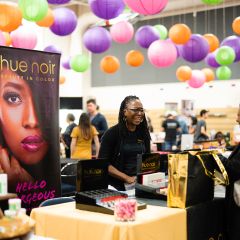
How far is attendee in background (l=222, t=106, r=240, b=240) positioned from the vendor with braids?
90 cm

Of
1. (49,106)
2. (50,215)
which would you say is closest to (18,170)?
(49,106)

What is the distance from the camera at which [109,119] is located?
54.4ft

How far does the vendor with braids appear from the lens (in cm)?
368

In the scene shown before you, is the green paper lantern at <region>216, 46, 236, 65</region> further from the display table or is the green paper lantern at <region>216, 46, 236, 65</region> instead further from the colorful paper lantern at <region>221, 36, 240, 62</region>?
the display table

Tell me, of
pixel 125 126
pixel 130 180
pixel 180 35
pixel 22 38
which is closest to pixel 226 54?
pixel 180 35

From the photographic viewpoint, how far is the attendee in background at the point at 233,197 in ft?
9.36

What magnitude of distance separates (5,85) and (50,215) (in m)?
1.16

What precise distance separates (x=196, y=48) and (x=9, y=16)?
3570mm

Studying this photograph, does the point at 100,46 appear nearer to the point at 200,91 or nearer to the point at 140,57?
the point at 140,57

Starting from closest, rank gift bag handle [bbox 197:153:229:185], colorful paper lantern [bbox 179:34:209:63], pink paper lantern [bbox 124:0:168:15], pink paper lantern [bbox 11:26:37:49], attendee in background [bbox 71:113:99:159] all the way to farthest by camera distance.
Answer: gift bag handle [bbox 197:153:229:185]
pink paper lantern [bbox 124:0:168:15]
attendee in background [bbox 71:113:99:159]
pink paper lantern [bbox 11:26:37:49]
colorful paper lantern [bbox 179:34:209:63]

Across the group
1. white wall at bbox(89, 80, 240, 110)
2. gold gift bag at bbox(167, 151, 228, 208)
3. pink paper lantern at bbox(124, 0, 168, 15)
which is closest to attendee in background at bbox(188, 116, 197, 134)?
white wall at bbox(89, 80, 240, 110)

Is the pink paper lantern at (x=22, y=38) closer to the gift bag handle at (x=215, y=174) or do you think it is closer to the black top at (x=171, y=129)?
the black top at (x=171, y=129)

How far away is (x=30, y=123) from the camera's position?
354 cm

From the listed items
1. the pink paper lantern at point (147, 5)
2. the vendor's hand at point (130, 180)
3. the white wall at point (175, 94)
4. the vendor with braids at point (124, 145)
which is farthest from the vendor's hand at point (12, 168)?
the white wall at point (175, 94)
